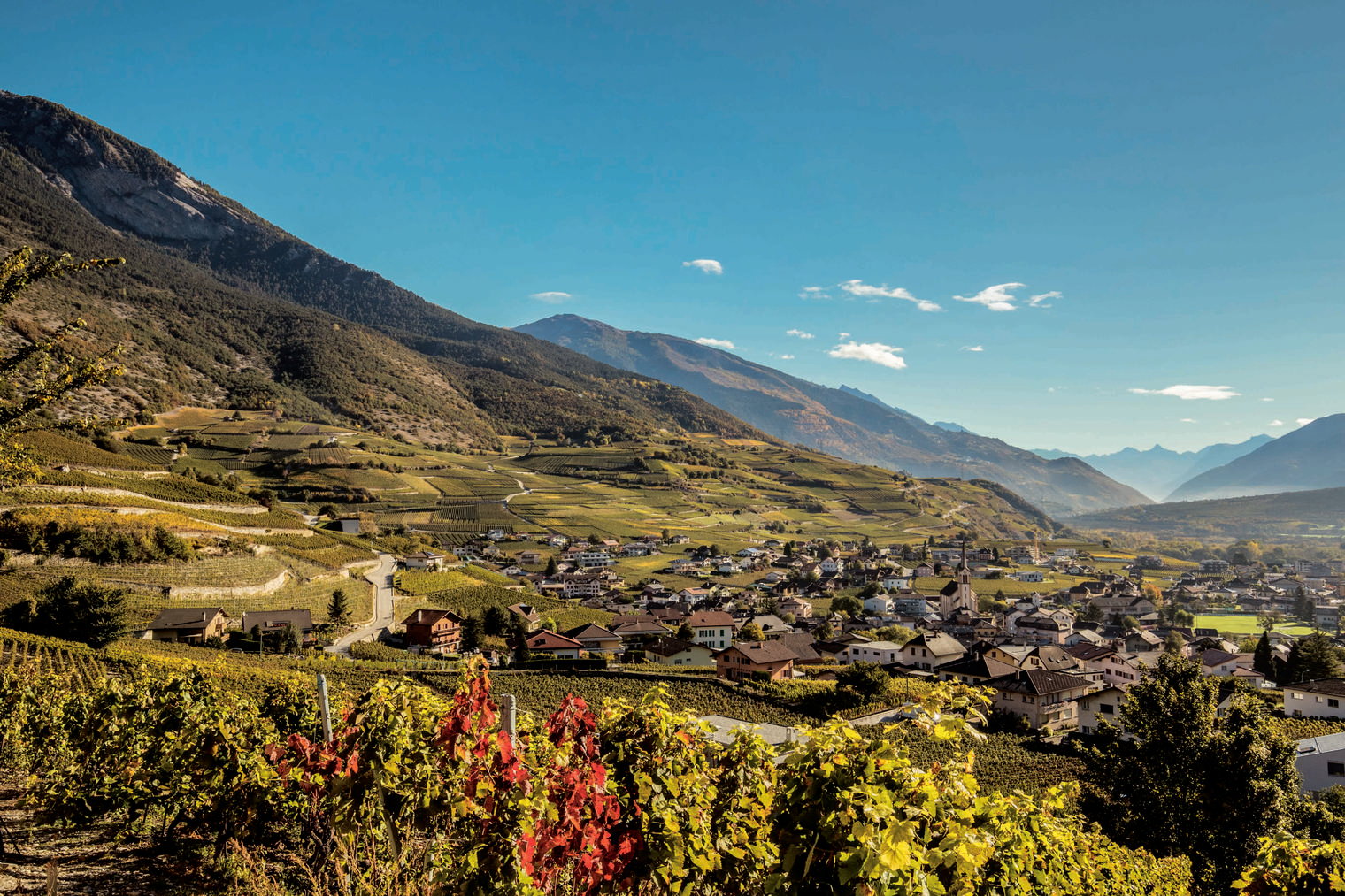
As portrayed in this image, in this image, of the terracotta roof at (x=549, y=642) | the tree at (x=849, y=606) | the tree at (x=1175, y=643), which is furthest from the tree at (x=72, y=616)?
the tree at (x=1175, y=643)

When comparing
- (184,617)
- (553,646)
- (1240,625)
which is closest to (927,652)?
(553,646)

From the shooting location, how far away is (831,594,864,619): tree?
78.1 metres

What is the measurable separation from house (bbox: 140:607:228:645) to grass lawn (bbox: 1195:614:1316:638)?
10172 cm

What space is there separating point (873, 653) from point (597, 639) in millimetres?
22163

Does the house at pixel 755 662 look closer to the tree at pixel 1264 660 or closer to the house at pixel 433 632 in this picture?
the house at pixel 433 632

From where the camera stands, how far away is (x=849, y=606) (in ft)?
261

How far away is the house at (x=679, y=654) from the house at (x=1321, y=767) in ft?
104

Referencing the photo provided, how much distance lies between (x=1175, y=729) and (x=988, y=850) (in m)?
24.1

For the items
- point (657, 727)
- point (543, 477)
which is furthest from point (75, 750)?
point (543, 477)

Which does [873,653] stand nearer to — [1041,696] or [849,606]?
[1041,696]

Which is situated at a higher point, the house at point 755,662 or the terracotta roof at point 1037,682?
the terracotta roof at point 1037,682

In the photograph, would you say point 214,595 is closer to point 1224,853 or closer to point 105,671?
point 105,671

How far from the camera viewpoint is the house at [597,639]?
48588 millimetres

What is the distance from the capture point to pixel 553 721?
20.1 ft
